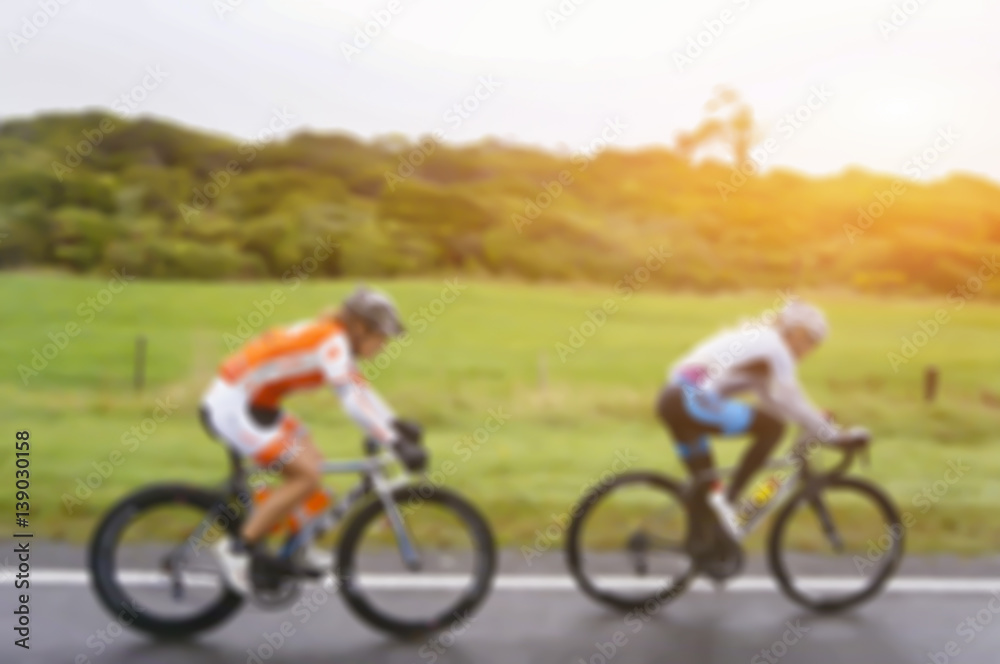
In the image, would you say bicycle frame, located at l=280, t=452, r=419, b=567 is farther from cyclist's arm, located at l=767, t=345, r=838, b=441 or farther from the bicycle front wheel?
cyclist's arm, located at l=767, t=345, r=838, b=441

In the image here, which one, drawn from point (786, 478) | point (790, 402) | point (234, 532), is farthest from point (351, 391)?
point (786, 478)

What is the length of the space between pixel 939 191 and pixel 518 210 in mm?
2719

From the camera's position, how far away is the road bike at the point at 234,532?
3746 mm

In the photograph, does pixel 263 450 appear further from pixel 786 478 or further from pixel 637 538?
pixel 786 478

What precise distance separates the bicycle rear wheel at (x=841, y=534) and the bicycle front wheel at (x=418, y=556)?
144cm

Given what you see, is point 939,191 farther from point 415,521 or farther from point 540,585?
point 415,521

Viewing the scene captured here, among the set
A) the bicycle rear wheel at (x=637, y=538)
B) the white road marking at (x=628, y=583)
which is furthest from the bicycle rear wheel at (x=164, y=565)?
the bicycle rear wheel at (x=637, y=538)

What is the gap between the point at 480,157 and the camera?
5.75m

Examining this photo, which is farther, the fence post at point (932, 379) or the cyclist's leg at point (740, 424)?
the fence post at point (932, 379)

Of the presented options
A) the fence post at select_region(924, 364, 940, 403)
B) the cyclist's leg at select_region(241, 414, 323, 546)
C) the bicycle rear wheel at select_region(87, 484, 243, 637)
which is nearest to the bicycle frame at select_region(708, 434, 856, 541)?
the cyclist's leg at select_region(241, 414, 323, 546)

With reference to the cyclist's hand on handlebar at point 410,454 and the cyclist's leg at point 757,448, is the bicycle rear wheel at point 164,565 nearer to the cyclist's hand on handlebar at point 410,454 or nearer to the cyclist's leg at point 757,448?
the cyclist's hand on handlebar at point 410,454

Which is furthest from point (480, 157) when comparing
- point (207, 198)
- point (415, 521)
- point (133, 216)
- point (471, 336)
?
point (415, 521)

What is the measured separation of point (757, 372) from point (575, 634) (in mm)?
1472

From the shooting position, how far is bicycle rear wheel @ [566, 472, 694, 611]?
4.17m
